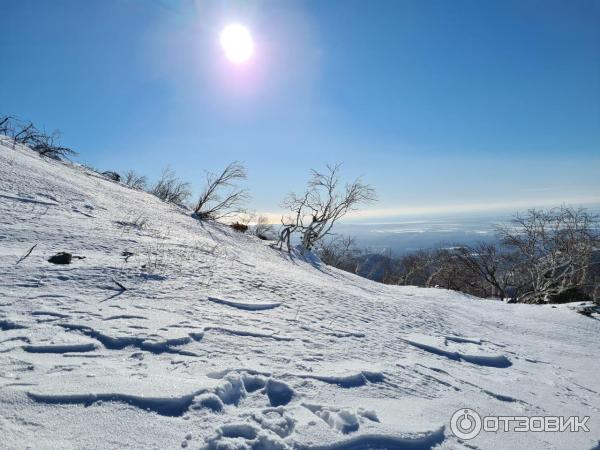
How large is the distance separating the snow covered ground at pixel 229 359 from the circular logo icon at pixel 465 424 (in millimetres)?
65

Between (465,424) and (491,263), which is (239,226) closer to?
(465,424)

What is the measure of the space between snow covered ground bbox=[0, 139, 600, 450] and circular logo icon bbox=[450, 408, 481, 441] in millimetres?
65

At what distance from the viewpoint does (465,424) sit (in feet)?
7.88

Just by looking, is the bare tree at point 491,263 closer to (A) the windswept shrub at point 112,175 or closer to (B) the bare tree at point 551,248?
(B) the bare tree at point 551,248

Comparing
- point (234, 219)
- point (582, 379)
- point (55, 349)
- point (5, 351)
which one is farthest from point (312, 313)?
point (234, 219)

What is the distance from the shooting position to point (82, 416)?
170 cm

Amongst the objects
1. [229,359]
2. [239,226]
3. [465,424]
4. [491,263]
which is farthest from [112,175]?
[491,263]

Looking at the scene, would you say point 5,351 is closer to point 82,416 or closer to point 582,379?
point 82,416

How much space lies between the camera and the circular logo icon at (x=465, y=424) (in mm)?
2252

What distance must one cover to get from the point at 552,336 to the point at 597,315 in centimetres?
272

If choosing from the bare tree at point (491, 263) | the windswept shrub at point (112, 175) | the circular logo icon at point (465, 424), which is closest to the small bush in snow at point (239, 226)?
the windswept shrub at point (112, 175)

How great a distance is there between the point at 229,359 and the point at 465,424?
193cm

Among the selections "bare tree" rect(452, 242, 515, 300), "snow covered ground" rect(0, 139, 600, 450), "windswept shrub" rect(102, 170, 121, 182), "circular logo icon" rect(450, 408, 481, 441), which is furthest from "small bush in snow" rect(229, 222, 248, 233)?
"bare tree" rect(452, 242, 515, 300)

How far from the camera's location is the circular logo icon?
7.39 feet
